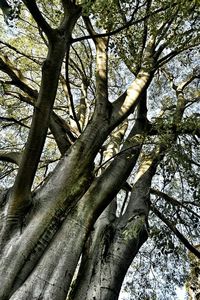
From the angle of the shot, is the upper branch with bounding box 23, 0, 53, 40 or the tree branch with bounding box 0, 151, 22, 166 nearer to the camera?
the upper branch with bounding box 23, 0, 53, 40

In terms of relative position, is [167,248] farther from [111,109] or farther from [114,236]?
[111,109]

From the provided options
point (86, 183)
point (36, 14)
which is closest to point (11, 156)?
point (86, 183)

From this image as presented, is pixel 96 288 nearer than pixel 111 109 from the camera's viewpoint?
Yes

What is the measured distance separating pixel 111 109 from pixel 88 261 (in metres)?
1.60

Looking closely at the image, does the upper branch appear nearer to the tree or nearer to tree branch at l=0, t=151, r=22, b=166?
the tree

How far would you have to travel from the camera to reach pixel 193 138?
5410 mm

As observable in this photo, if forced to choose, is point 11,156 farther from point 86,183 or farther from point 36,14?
point 36,14

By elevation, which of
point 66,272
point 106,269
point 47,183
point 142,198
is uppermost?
point 142,198

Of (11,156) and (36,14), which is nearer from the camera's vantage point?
(36,14)

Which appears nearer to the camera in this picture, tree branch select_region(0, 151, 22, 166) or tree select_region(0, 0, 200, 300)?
tree select_region(0, 0, 200, 300)

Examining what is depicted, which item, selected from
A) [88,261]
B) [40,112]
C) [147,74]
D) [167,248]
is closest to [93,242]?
[88,261]

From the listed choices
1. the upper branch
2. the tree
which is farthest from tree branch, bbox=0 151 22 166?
the upper branch

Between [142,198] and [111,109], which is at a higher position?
[111,109]

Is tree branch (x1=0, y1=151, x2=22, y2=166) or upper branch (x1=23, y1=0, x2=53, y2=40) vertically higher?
upper branch (x1=23, y1=0, x2=53, y2=40)
